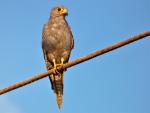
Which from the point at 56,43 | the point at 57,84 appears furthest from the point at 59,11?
the point at 57,84

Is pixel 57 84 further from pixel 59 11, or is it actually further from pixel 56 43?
pixel 59 11

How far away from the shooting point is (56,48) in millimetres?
12781

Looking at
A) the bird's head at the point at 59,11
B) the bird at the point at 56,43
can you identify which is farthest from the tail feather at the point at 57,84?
the bird's head at the point at 59,11

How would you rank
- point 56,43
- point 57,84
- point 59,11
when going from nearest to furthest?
point 57,84 → point 56,43 → point 59,11

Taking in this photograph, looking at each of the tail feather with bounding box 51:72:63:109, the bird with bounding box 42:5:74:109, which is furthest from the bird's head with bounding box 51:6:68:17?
the tail feather with bounding box 51:72:63:109

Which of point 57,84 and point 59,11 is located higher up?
point 59,11

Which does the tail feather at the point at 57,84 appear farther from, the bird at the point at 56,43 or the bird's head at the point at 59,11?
the bird's head at the point at 59,11

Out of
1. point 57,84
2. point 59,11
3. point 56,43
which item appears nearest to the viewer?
point 57,84

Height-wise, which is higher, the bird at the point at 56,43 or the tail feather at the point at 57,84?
the bird at the point at 56,43

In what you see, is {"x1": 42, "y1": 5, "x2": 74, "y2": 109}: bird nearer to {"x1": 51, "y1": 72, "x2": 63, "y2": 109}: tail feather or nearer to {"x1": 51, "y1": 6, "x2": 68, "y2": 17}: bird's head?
{"x1": 51, "y1": 72, "x2": 63, "y2": 109}: tail feather

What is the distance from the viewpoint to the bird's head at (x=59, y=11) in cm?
1340

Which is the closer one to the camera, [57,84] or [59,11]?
[57,84]

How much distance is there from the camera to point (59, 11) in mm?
13484

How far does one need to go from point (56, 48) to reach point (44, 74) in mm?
5864
